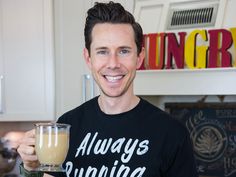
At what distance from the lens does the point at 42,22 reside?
232 cm

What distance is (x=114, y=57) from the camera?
1.20 m

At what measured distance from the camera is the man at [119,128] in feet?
3.89

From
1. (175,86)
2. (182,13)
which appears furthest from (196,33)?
(175,86)

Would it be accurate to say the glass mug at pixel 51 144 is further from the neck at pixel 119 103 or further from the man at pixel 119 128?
the neck at pixel 119 103

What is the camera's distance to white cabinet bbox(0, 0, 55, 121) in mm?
2316

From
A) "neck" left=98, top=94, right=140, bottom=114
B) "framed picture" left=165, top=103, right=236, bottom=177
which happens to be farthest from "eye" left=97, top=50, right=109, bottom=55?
"framed picture" left=165, top=103, right=236, bottom=177

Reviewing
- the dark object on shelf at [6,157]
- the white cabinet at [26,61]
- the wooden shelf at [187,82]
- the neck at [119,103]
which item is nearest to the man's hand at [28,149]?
the neck at [119,103]

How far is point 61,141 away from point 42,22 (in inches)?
53.0

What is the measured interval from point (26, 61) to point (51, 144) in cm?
133

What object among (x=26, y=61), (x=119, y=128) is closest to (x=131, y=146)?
(x=119, y=128)

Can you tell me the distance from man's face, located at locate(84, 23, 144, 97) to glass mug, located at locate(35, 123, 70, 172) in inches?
8.3

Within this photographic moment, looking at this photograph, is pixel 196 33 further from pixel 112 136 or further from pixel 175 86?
pixel 112 136

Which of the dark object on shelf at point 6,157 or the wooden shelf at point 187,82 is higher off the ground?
the wooden shelf at point 187,82

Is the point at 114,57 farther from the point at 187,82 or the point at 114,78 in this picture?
the point at 187,82
